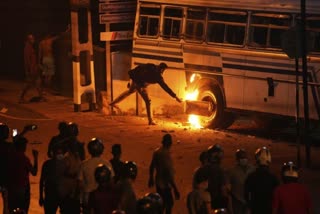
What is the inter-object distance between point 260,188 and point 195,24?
1209 cm

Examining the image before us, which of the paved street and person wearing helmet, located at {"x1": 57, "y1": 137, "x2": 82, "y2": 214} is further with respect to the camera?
the paved street

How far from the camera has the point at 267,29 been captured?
19.8 m

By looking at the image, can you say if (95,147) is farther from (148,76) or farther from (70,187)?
(148,76)

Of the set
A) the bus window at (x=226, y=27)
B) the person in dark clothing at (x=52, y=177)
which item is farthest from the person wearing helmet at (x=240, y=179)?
the bus window at (x=226, y=27)

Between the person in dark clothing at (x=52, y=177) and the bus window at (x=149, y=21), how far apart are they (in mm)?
11972

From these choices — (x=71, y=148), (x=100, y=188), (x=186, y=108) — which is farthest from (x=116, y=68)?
(x=100, y=188)

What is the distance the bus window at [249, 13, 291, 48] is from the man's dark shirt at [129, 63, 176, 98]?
2.23 meters

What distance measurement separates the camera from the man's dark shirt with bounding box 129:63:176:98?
20.7 meters

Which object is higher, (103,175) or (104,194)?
(103,175)

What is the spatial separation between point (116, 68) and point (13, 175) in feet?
40.9

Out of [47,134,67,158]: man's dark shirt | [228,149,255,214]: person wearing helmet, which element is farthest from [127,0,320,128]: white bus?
[228,149,255,214]: person wearing helmet

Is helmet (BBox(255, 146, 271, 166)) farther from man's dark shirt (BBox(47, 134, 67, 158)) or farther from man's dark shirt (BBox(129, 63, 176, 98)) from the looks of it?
man's dark shirt (BBox(129, 63, 176, 98))

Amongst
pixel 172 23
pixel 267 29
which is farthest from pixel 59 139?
pixel 172 23

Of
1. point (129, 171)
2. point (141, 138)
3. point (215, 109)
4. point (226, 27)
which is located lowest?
point (141, 138)
